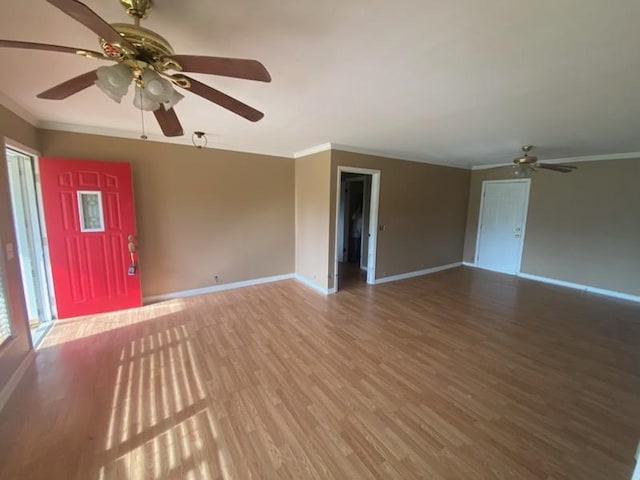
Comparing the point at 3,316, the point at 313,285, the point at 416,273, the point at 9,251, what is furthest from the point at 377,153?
the point at 3,316

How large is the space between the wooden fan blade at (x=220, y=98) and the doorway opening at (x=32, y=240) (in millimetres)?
2858

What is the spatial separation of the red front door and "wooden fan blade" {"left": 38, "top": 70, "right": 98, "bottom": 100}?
6.96 ft

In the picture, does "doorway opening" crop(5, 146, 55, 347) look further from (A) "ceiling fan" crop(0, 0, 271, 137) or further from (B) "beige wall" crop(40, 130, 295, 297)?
(A) "ceiling fan" crop(0, 0, 271, 137)

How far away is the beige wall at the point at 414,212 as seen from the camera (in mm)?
4684

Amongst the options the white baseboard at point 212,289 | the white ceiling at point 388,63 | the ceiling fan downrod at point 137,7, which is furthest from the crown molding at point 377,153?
the ceiling fan downrod at point 137,7

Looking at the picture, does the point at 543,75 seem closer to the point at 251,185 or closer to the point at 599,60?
the point at 599,60

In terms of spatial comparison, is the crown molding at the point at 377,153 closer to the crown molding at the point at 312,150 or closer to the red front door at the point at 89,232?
the crown molding at the point at 312,150

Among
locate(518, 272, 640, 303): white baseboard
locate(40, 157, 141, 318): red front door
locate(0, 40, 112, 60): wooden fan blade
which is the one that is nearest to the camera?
Answer: locate(0, 40, 112, 60): wooden fan blade

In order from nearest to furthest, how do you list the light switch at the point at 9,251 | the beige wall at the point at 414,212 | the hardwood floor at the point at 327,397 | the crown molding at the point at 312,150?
the hardwood floor at the point at 327,397
the light switch at the point at 9,251
the crown molding at the point at 312,150
the beige wall at the point at 414,212

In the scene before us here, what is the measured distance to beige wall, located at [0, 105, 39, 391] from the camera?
2.17 meters

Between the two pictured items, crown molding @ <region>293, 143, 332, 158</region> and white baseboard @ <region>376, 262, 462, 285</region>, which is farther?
white baseboard @ <region>376, 262, 462, 285</region>

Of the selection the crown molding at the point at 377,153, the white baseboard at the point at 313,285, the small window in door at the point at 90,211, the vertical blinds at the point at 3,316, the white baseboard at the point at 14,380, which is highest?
the crown molding at the point at 377,153

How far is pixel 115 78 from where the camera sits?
1.20 meters

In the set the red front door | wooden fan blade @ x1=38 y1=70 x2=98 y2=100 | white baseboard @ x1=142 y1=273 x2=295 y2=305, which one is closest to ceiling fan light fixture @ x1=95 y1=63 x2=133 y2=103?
wooden fan blade @ x1=38 y1=70 x2=98 y2=100
